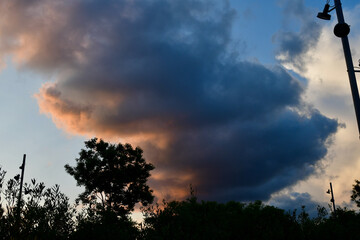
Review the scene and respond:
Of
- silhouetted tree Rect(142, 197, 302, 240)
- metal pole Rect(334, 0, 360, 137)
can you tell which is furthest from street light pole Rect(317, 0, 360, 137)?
silhouetted tree Rect(142, 197, 302, 240)

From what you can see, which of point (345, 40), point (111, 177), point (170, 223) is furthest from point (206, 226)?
point (111, 177)

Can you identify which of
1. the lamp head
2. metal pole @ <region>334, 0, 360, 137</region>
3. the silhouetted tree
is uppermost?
the lamp head

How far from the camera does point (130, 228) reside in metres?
16.4

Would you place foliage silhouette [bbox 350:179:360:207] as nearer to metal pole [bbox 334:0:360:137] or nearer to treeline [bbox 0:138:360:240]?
treeline [bbox 0:138:360:240]

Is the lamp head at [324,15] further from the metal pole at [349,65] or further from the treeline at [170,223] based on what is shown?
the treeline at [170,223]

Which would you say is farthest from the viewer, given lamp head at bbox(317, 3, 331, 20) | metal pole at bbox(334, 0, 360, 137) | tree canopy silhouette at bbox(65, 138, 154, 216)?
tree canopy silhouette at bbox(65, 138, 154, 216)

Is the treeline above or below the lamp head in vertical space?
below

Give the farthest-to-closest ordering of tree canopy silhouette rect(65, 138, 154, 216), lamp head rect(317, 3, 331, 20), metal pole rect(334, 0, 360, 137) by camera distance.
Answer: tree canopy silhouette rect(65, 138, 154, 216), lamp head rect(317, 3, 331, 20), metal pole rect(334, 0, 360, 137)

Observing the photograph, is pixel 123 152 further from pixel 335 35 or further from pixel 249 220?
pixel 335 35

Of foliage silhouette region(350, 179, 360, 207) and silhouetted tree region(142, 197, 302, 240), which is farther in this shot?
foliage silhouette region(350, 179, 360, 207)

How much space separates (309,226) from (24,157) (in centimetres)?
2191

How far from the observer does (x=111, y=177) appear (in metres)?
41.2

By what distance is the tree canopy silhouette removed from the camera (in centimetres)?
4106

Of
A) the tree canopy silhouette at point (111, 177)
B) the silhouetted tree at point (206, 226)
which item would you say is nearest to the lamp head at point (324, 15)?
the silhouetted tree at point (206, 226)
